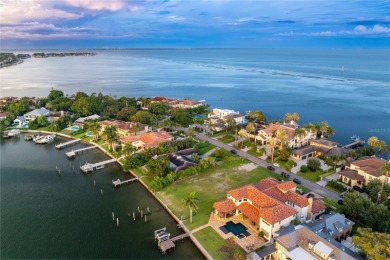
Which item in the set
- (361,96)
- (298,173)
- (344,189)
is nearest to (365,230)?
(344,189)

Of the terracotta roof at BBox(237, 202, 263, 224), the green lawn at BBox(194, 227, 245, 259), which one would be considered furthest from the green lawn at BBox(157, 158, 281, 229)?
the terracotta roof at BBox(237, 202, 263, 224)

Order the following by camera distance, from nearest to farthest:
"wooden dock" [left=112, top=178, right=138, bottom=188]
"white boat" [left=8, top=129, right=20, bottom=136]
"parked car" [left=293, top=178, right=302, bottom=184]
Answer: "parked car" [left=293, top=178, right=302, bottom=184]
"wooden dock" [left=112, top=178, right=138, bottom=188]
"white boat" [left=8, top=129, right=20, bottom=136]

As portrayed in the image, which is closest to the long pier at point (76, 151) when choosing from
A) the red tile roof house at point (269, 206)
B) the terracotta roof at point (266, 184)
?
the red tile roof house at point (269, 206)

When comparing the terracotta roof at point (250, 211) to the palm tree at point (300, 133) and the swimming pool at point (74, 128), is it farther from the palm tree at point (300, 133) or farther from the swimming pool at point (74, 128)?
the swimming pool at point (74, 128)

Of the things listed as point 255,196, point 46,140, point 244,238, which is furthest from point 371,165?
point 46,140

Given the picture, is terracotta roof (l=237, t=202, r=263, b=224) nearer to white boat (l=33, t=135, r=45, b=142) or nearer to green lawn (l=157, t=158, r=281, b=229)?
green lawn (l=157, t=158, r=281, b=229)
